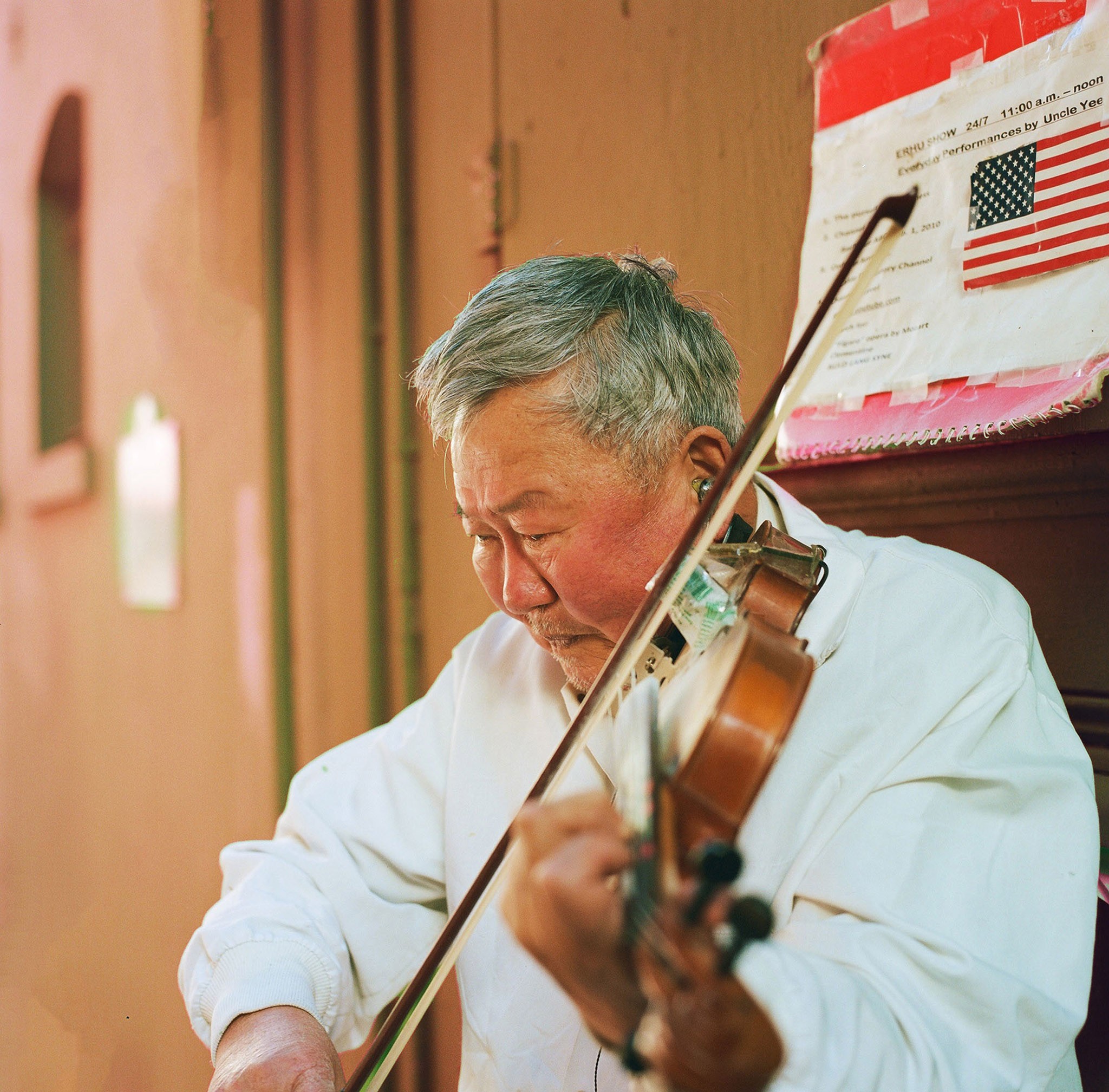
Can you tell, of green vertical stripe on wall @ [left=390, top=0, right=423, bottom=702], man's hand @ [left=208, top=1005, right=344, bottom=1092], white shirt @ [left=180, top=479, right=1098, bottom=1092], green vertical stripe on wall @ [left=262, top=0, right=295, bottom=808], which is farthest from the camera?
green vertical stripe on wall @ [left=262, top=0, right=295, bottom=808]

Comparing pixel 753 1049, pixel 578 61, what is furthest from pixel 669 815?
pixel 578 61

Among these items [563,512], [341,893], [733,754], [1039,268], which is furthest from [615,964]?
[1039,268]

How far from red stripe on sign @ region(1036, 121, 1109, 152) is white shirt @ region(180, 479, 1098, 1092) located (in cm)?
Result: 50

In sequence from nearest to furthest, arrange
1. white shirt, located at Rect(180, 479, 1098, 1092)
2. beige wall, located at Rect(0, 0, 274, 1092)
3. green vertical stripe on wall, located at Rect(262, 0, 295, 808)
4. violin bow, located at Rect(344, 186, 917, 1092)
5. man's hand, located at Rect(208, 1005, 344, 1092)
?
white shirt, located at Rect(180, 479, 1098, 1092)
violin bow, located at Rect(344, 186, 917, 1092)
man's hand, located at Rect(208, 1005, 344, 1092)
green vertical stripe on wall, located at Rect(262, 0, 295, 808)
beige wall, located at Rect(0, 0, 274, 1092)

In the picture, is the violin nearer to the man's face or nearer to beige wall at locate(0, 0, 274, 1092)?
the man's face

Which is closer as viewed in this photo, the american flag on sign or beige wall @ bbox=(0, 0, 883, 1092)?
the american flag on sign

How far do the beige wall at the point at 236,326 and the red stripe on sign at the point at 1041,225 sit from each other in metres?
0.32

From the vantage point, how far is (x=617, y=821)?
0.57 m

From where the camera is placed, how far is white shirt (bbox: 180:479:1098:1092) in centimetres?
72

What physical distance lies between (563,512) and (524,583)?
0.35ft

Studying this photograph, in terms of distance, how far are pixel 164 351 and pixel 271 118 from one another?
0.78 m

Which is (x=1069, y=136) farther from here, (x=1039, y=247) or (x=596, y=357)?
(x=596, y=357)

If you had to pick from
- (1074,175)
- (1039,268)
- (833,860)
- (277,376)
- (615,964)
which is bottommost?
(833,860)

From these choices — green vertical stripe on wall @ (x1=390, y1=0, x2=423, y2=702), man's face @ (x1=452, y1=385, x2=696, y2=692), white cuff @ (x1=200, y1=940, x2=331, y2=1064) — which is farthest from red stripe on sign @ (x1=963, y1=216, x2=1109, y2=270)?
green vertical stripe on wall @ (x1=390, y1=0, x2=423, y2=702)
